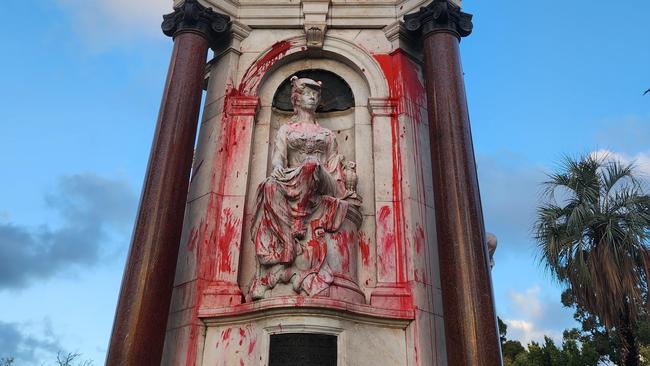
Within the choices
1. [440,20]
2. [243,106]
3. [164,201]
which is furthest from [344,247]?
[440,20]

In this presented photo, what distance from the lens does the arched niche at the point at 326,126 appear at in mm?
10383

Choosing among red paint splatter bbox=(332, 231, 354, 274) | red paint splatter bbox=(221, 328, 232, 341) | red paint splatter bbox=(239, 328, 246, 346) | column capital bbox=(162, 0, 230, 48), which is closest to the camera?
red paint splatter bbox=(239, 328, 246, 346)

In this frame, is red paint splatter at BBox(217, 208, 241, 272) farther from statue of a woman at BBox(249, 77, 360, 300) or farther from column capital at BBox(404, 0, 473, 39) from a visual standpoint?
column capital at BBox(404, 0, 473, 39)

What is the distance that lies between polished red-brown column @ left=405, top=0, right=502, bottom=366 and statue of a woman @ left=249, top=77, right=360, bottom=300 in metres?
1.72

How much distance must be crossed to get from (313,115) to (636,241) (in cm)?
773

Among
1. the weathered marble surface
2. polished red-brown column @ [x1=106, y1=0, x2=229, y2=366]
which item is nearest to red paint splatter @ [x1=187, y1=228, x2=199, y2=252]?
polished red-brown column @ [x1=106, y1=0, x2=229, y2=366]

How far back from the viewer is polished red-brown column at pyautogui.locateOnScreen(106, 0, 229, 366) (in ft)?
27.0

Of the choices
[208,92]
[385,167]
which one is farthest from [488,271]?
[208,92]

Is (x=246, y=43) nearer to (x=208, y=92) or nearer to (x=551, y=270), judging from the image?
(x=208, y=92)

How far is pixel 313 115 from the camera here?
437 inches

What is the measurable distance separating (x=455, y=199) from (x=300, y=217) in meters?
2.52

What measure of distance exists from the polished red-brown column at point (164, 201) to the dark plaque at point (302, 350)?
67.7 inches

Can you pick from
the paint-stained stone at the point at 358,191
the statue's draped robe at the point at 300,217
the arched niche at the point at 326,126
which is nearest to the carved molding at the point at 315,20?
the paint-stained stone at the point at 358,191

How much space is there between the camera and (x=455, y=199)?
30.4 ft
